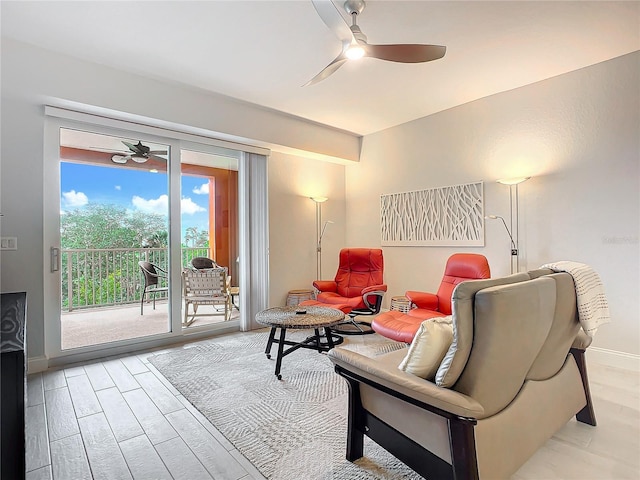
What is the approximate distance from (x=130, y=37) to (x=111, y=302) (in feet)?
9.32

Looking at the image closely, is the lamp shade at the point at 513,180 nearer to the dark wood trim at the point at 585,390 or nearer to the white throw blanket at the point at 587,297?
the white throw blanket at the point at 587,297

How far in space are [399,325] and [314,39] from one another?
261 centimetres

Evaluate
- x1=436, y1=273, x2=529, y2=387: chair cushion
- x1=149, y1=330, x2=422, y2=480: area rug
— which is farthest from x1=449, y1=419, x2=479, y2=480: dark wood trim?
x1=149, y1=330, x2=422, y2=480: area rug

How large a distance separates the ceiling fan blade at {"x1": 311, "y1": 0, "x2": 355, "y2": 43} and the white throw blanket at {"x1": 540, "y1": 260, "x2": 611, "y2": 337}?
196 cm

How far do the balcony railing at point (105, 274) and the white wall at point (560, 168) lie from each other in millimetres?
3464

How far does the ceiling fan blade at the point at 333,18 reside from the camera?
1965 millimetres

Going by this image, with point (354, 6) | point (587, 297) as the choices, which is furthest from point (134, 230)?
point (587, 297)

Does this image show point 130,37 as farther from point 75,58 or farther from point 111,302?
point 111,302

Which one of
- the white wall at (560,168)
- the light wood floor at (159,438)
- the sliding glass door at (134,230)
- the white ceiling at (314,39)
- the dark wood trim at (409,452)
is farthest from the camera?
the sliding glass door at (134,230)

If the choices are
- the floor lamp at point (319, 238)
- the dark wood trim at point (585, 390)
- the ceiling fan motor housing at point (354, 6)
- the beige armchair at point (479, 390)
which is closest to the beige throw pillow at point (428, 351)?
the beige armchair at point (479, 390)

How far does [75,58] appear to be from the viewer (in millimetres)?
3039

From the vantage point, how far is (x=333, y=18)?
2.08 m

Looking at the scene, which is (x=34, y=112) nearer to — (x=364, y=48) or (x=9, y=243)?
(x=9, y=243)

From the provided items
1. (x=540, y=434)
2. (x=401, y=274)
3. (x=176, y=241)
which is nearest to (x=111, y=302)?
(x=176, y=241)
